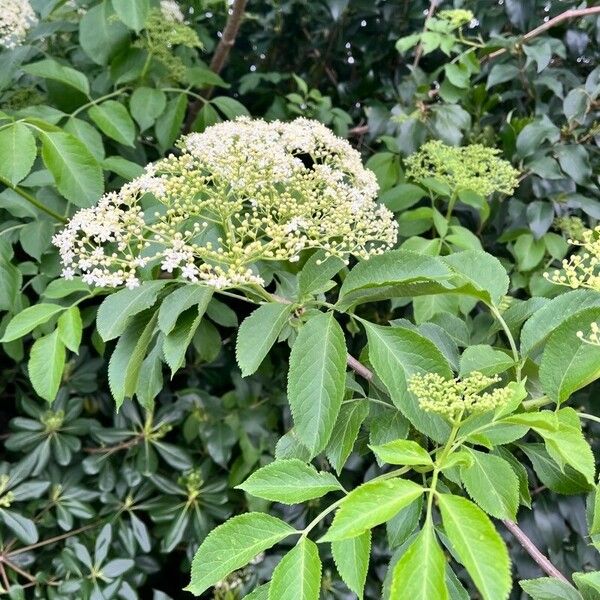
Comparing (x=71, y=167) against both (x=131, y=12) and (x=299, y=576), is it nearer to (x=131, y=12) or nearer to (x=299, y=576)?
(x=131, y=12)

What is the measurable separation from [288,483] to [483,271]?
44cm

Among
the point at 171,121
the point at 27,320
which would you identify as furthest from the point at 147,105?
the point at 27,320

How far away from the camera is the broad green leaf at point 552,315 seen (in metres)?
0.86

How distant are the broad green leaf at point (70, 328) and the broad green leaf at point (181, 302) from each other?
10.2 inches

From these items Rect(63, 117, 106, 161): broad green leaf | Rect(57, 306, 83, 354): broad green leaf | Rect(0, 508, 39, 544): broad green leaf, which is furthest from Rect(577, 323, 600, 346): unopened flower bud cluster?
Rect(0, 508, 39, 544): broad green leaf

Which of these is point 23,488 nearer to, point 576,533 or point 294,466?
point 294,466

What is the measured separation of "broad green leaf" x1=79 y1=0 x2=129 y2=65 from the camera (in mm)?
1399

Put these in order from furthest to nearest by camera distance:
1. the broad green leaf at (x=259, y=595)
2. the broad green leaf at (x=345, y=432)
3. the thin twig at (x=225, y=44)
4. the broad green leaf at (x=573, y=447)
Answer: the thin twig at (x=225, y=44)
the broad green leaf at (x=345, y=432)
the broad green leaf at (x=259, y=595)
the broad green leaf at (x=573, y=447)

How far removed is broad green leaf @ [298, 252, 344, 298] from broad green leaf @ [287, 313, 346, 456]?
7cm

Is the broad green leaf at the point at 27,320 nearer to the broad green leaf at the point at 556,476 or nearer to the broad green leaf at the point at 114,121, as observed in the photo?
the broad green leaf at the point at 114,121

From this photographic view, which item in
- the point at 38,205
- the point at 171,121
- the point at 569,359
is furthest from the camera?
the point at 171,121

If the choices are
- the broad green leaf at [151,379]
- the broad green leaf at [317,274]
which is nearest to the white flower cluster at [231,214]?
the broad green leaf at [317,274]

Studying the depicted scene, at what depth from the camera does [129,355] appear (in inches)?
36.1

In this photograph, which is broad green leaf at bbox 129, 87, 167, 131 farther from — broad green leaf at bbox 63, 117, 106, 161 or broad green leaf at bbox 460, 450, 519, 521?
broad green leaf at bbox 460, 450, 519, 521
